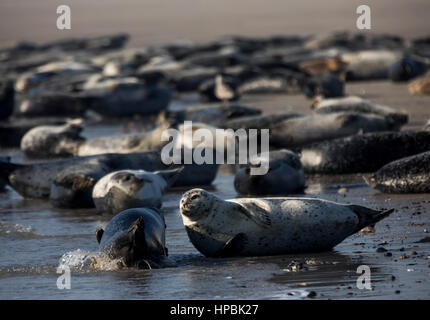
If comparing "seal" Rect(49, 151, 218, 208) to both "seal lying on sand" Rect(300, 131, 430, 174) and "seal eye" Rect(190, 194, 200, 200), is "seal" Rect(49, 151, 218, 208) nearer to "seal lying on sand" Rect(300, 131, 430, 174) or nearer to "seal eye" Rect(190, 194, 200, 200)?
"seal lying on sand" Rect(300, 131, 430, 174)

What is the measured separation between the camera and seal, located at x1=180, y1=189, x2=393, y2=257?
5.70 m

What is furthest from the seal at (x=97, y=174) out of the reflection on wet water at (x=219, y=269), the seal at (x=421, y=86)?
the seal at (x=421, y=86)

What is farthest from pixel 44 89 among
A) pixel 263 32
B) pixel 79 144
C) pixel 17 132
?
pixel 263 32

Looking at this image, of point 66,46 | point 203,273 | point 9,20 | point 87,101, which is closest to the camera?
point 203,273

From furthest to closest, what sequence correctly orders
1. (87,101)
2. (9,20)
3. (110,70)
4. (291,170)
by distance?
(9,20), (110,70), (87,101), (291,170)

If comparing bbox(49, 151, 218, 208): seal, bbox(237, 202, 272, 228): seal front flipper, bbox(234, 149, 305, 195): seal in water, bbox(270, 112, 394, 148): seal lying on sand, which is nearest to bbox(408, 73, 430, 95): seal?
bbox(270, 112, 394, 148): seal lying on sand

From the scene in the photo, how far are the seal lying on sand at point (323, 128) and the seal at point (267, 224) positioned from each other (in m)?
4.70

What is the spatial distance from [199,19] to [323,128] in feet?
110

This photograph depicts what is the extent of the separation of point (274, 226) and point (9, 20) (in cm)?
4104

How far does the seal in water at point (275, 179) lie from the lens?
815 cm

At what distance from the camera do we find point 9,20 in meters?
Result: 44.7

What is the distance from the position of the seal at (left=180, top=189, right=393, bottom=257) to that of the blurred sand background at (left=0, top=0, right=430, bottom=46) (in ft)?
93.5
